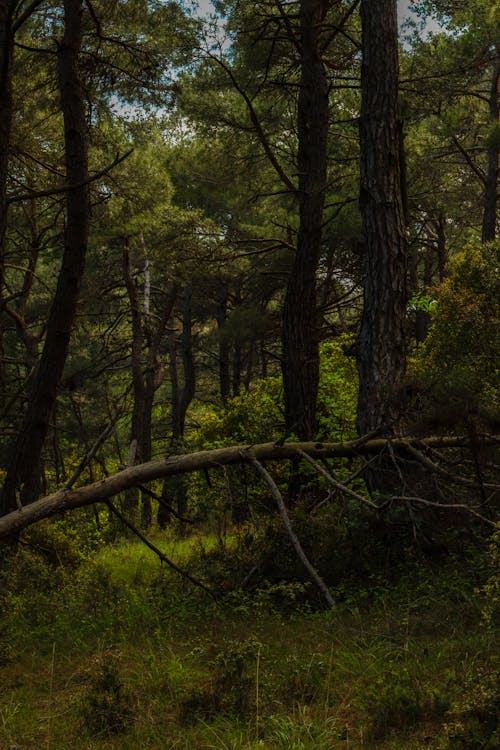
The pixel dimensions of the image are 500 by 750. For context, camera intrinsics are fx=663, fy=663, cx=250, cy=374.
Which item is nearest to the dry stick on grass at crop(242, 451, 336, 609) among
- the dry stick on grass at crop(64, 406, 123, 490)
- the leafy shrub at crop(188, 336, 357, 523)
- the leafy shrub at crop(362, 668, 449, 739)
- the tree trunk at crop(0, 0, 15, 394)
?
the leafy shrub at crop(362, 668, 449, 739)

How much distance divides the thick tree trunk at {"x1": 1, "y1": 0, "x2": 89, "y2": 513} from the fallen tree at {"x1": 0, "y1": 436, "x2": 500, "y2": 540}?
1.37 meters

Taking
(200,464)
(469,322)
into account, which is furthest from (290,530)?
(469,322)

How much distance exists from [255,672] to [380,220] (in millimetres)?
4938

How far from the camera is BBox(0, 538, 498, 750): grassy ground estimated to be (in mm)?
3078

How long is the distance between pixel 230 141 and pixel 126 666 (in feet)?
33.0

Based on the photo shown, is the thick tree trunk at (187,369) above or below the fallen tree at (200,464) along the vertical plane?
above

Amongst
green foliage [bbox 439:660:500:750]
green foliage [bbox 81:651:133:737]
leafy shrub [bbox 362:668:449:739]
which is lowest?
green foliage [bbox 81:651:133:737]

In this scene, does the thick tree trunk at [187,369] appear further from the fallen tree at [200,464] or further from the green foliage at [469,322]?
the fallen tree at [200,464]

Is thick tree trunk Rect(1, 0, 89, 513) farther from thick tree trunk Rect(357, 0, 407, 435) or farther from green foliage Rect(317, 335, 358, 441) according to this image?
green foliage Rect(317, 335, 358, 441)

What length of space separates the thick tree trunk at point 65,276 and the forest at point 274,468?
0.02 m

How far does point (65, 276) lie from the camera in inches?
242

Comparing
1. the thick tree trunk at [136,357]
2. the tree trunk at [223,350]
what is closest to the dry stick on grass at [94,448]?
the thick tree trunk at [136,357]

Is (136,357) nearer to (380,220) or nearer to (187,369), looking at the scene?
(187,369)

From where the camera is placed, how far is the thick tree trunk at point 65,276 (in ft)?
19.8
